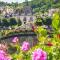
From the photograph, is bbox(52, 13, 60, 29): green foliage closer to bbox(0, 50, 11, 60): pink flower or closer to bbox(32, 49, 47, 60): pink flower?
bbox(32, 49, 47, 60): pink flower

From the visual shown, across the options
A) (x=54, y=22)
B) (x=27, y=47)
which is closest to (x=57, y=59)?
(x=54, y=22)

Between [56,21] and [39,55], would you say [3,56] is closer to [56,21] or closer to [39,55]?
[39,55]

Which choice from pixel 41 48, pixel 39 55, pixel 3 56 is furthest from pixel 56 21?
pixel 3 56

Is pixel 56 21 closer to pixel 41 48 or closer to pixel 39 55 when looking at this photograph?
pixel 41 48

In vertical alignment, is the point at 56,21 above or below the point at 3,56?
above

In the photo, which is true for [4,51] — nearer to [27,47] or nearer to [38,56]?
[27,47]

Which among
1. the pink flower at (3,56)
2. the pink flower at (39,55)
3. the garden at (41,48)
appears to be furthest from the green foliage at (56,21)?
the pink flower at (3,56)

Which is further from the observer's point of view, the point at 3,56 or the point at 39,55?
the point at 3,56

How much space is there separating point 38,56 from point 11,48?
24.7 inches

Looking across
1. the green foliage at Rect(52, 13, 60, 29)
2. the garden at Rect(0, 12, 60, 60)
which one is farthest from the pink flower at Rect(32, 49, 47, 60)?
the green foliage at Rect(52, 13, 60, 29)

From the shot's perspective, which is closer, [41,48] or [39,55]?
[39,55]

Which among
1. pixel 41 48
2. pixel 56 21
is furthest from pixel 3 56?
pixel 56 21

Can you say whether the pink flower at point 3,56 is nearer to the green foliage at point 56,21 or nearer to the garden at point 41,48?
the garden at point 41,48

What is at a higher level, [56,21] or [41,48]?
[56,21]
